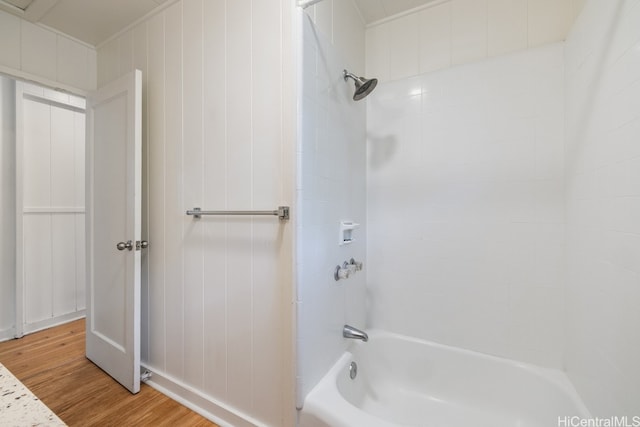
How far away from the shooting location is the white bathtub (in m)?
1.19

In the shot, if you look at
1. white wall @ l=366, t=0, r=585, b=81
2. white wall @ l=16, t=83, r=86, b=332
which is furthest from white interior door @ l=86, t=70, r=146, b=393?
white wall @ l=366, t=0, r=585, b=81

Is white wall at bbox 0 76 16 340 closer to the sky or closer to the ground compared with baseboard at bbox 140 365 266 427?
closer to the sky

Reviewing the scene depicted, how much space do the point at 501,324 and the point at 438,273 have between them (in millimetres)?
395

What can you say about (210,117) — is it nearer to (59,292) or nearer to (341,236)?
(341,236)

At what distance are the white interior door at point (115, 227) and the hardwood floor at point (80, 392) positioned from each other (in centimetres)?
8

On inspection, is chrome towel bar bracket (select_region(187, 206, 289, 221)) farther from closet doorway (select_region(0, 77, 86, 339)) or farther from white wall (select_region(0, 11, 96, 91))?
closet doorway (select_region(0, 77, 86, 339))

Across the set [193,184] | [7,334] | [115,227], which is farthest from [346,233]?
[7,334]

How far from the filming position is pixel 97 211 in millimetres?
1867

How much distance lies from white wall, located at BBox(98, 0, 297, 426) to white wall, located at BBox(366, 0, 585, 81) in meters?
0.85

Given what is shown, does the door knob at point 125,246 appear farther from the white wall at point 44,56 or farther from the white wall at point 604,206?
the white wall at point 604,206

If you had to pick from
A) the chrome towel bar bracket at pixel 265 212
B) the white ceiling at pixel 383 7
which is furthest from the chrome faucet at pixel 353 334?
the white ceiling at pixel 383 7

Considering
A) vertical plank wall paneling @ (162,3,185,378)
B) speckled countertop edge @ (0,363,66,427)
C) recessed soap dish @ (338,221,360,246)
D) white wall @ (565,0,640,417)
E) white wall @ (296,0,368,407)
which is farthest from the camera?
vertical plank wall paneling @ (162,3,185,378)

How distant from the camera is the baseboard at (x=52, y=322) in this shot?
2.36 metres

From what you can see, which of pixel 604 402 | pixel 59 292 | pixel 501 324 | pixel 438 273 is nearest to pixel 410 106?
pixel 438 273
